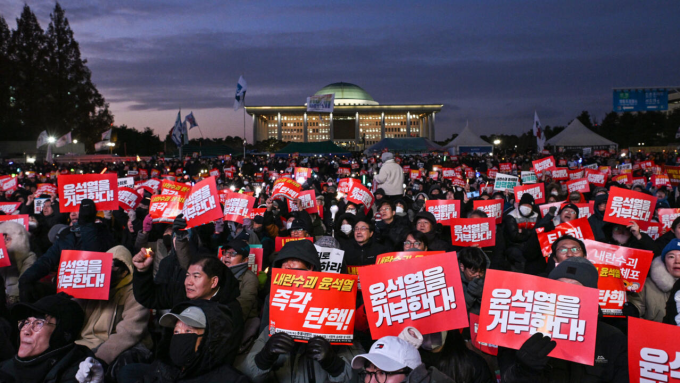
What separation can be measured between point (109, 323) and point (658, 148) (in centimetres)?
5463

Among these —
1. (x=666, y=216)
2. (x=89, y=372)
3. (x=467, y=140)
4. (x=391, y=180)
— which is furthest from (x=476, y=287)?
(x=467, y=140)

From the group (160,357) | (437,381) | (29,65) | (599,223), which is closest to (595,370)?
(437,381)

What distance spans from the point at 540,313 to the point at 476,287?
69 cm

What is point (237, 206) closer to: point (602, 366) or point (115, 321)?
point (115, 321)

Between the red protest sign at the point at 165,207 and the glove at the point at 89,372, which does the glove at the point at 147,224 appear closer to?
the red protest sign at the point at 165,207

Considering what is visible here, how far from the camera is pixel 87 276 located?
3707 mm

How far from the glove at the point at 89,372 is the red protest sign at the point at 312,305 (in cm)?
98

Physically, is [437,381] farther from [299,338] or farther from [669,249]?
[669,249]

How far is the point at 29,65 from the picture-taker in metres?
42.5

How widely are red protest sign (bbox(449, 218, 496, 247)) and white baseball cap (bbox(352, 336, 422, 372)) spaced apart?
3547 mm

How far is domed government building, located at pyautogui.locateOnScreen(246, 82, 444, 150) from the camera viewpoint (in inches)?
3755

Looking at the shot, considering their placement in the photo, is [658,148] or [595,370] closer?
[595,370]

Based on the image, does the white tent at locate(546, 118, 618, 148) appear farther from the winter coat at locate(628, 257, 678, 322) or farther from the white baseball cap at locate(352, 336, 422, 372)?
the white baseball cap at locate(352, 336, 422, 372)

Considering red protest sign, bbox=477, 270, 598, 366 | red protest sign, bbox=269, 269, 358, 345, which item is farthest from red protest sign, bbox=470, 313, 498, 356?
red protest sign, bbox=269, 269, 358, 345
